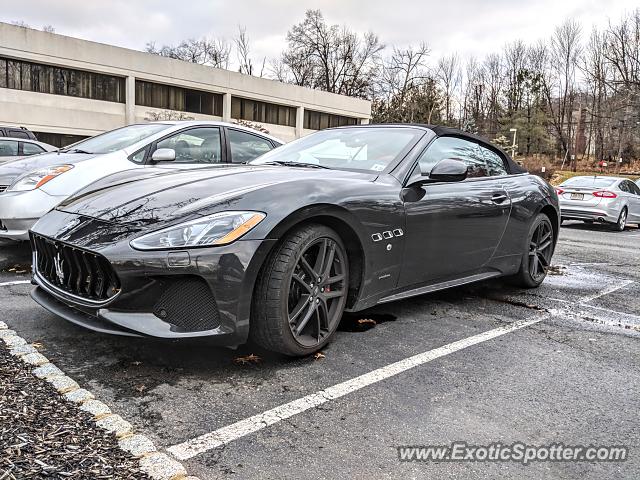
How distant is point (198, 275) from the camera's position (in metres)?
2.54

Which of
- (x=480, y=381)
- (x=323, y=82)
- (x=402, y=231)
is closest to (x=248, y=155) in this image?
(x=402, y=231)

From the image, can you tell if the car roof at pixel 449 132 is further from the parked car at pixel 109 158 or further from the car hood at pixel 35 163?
the car hood at pixel 35 163

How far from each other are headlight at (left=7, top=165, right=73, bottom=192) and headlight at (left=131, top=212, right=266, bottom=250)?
3060mm

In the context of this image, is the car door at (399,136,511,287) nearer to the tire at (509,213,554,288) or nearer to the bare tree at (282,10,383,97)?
the tire at (509,213,554,288)

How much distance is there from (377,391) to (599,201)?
12.2 m

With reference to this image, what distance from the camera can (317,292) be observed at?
3.02 m

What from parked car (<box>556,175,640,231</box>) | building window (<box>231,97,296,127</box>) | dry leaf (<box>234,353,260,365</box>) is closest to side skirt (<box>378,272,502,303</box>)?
dry leaf (<box>234,353,260,365</box>)

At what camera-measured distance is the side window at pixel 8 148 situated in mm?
10344

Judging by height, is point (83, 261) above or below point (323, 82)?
below

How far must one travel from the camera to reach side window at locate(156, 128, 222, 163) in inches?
223

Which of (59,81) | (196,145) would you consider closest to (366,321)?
(196,145)

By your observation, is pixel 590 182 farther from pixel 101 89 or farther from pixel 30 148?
pixel 101 89

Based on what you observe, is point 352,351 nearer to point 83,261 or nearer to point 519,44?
point 83,261

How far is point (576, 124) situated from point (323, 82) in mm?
27059
